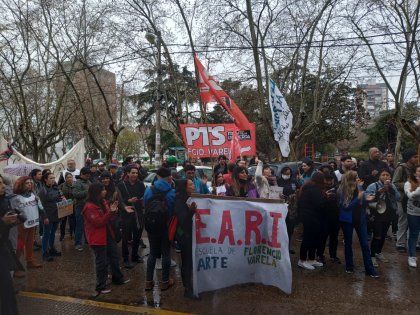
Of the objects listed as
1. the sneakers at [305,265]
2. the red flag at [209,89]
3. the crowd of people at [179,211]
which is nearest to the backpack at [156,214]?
the crowd of people at [179,211]

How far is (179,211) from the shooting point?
5.04 metres

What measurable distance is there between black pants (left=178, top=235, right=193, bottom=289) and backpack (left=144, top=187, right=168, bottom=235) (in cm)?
31

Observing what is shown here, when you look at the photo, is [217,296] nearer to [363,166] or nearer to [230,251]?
[230,251]

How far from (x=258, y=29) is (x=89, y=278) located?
13401 mm

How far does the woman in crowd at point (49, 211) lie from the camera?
7199 millimetres

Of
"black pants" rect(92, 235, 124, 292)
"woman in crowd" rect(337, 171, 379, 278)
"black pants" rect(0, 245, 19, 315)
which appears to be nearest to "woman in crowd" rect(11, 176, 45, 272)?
"black pants" rect(92, 235, 124, 292)

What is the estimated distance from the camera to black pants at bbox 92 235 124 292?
210 inches

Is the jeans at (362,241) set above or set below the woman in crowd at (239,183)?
below

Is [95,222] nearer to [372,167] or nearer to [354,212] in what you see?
[354,212]

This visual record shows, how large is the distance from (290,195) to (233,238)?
2296mm

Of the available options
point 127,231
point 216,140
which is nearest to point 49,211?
point 127,231

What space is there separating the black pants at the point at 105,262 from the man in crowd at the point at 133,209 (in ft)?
2.72

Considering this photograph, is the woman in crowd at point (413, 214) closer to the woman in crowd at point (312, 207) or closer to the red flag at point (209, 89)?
the woman in crowd at point (312, 207)

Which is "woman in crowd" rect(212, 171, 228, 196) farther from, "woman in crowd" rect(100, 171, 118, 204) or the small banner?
the small banner
